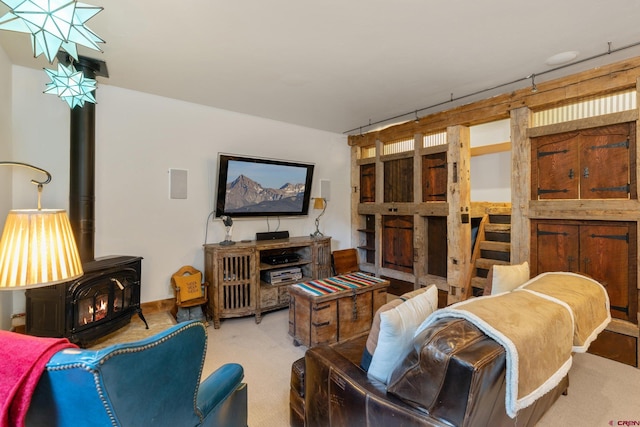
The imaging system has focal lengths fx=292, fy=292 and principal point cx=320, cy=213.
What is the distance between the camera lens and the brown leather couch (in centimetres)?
99

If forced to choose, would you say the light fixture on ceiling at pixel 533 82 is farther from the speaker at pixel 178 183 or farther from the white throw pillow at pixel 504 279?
the speaker at pixel 178 183

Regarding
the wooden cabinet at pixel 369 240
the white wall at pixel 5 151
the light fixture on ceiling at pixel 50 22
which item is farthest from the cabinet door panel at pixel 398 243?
the white wall at pixel 5 151

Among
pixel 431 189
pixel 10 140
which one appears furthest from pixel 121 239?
pixel 431 189

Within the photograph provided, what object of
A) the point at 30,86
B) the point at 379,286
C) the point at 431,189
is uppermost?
the point at 30,86

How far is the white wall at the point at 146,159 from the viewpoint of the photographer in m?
2.83

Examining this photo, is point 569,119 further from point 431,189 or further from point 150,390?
point 150,390

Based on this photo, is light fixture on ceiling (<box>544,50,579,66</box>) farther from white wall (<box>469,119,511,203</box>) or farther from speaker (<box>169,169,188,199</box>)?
speaker (<box>169,169,188,199</box>)

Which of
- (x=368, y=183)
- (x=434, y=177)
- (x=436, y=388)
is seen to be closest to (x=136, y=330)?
(x=436, y=388)

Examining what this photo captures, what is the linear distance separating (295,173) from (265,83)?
152 centimetres

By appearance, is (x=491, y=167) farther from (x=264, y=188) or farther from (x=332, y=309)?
(x=332, y=309)

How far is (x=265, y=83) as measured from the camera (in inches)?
120

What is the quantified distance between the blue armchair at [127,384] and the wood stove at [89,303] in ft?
6.19

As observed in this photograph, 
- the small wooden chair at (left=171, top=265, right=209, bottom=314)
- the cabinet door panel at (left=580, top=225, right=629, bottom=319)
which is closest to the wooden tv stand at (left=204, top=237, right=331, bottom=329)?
the small wooden chair at (left=171, top=265, right=209, bottom=314)

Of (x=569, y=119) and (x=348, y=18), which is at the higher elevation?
(x=348, y=18)
